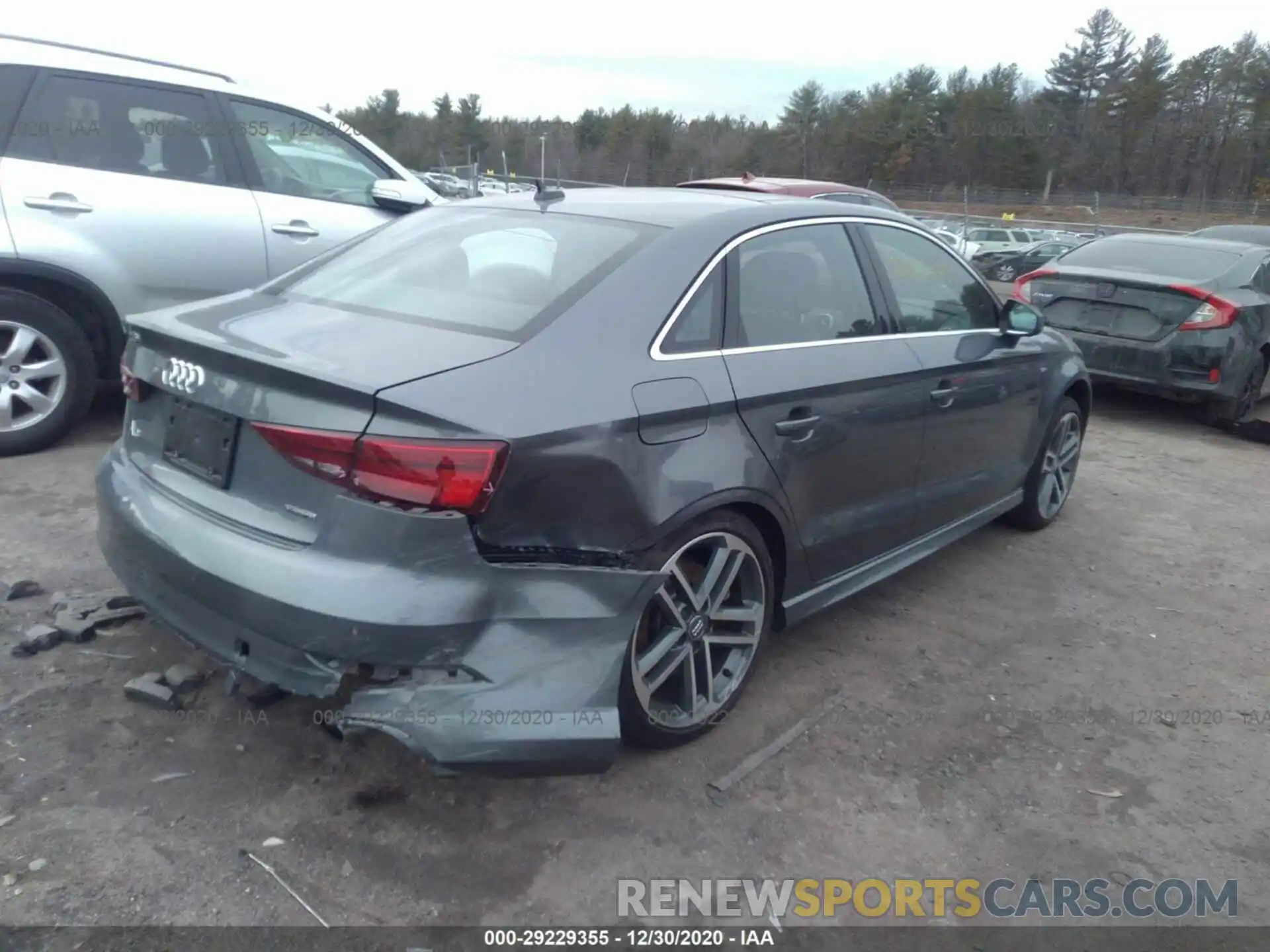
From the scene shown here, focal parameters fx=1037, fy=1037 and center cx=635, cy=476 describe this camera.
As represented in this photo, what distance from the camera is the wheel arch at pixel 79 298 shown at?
499 centimetres

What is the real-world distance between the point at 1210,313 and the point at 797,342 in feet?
18.3

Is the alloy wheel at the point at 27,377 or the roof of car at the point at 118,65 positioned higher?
the roof of car at the point at 118,65

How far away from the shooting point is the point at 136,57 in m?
5.64

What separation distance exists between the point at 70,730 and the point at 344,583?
4.03 ft

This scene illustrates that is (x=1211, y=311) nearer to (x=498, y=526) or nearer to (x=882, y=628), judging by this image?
(x=882, y=628)

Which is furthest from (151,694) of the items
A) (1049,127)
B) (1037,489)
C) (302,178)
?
(1049,127)

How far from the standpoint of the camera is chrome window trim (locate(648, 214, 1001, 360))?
9.92ft

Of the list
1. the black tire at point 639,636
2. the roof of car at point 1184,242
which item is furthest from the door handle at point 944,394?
the roof of car at point 1184,242

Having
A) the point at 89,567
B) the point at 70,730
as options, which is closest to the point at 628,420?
the point at 70,730

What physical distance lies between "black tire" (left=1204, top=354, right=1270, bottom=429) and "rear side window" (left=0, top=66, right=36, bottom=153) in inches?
314

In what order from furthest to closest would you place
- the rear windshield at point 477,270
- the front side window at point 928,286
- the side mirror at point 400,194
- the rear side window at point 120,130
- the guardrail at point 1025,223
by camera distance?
the guardrail at point 1025,223 → the side mirror at point 400,194 → the rear side window at point 120,130 → the front side window at point 928,286 → the rear windshield at point 477,270

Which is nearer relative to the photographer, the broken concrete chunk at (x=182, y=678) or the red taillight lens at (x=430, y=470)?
the red taillight lens at (x=430, y=470)

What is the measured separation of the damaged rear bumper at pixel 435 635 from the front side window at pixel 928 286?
1.94 metres

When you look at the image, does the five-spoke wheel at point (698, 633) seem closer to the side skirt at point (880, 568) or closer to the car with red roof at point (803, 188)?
the side skirt at point (880, 568)
